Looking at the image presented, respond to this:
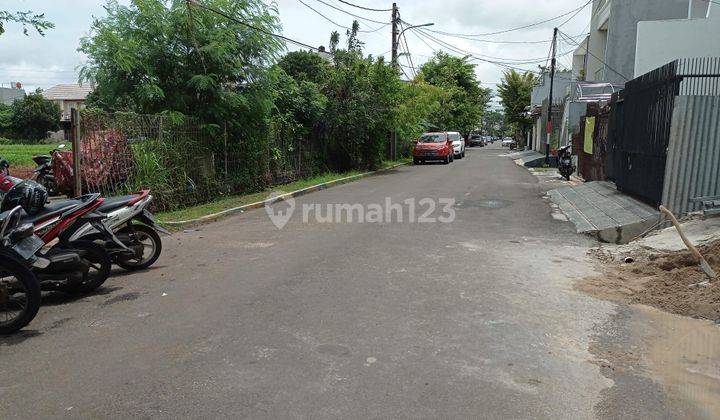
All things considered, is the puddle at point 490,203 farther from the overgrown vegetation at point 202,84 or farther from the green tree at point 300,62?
the green tree at point 300,62

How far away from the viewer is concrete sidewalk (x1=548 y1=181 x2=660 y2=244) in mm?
8805

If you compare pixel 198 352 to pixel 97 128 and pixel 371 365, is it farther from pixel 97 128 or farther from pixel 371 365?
pixel 97 128

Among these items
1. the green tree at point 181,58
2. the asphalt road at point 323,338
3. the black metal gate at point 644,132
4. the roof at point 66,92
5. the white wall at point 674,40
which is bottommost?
the asphalt road at point 323,338

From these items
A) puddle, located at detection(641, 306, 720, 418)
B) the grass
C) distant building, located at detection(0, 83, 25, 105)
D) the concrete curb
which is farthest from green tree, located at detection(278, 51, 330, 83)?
distant building, located at detection(0, 83, 25, 105)

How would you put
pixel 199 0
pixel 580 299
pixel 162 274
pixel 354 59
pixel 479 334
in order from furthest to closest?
pixel 354 59 → pixel 199 0 → pixel 162 274 → pixel 580 299 → pixel 479 334

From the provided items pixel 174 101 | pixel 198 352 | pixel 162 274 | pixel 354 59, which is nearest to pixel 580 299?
pixel 198 352

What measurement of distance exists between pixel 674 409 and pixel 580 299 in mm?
2449

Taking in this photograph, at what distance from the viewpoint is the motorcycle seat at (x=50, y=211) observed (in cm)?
545

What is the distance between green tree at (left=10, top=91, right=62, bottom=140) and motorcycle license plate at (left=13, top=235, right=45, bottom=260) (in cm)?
5583

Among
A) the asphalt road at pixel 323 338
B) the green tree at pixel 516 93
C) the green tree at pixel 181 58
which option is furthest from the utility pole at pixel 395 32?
the green tree at pixel 516 93

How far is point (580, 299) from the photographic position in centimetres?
591

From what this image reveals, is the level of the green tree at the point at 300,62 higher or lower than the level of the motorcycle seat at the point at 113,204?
higher

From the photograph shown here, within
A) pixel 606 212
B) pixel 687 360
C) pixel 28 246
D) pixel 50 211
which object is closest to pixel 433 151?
pixel 606 212

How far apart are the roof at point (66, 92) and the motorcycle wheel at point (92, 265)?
73828mm
